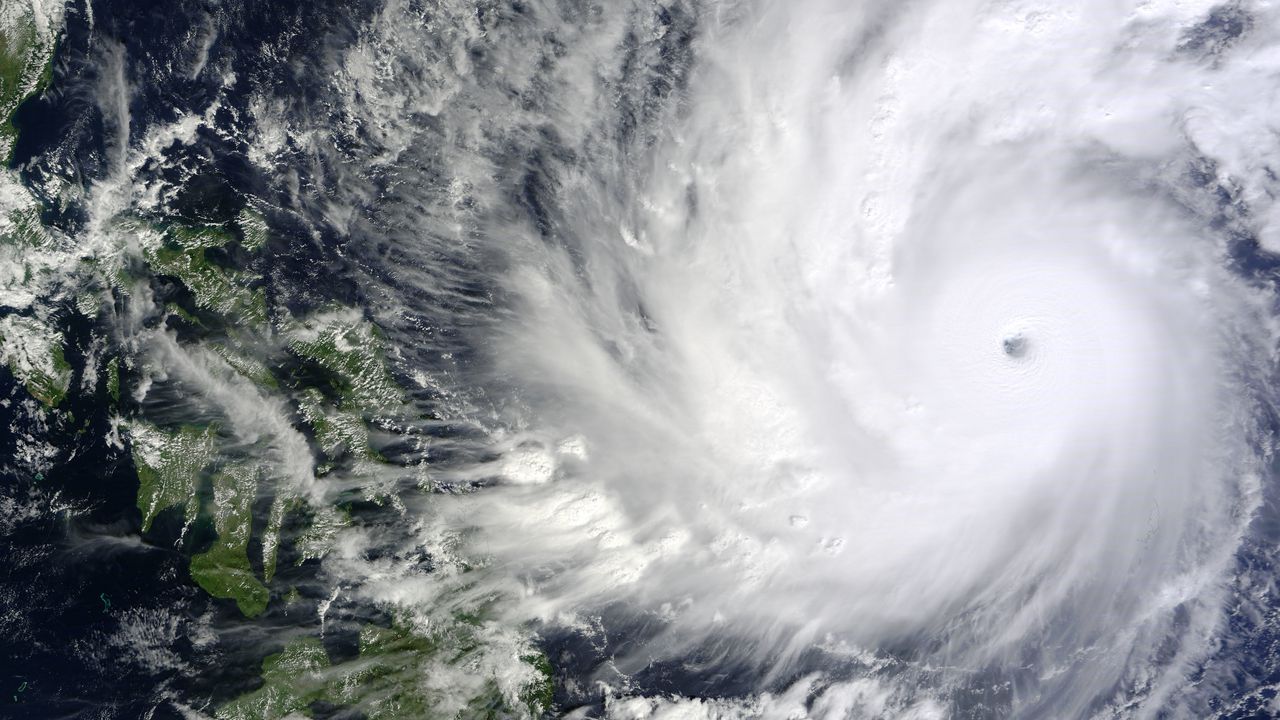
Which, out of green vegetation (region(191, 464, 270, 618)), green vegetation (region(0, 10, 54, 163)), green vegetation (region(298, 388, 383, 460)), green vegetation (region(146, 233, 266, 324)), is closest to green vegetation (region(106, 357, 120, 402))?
green vegetation (region(146, 233, 266, 324))

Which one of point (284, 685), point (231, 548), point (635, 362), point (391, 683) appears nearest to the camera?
point (635, 362)

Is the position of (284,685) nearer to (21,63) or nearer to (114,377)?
(114,377)

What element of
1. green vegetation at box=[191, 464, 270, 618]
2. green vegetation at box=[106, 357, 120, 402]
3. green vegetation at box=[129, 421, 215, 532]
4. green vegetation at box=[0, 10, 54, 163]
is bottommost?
green vegetation at box=[191, 464, 270, 618]

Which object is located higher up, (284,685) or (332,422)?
(332,422)

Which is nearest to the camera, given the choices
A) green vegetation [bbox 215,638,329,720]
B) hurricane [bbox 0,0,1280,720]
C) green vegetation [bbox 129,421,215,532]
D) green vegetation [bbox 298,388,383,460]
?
hurricane [bbox 0,0,1280,720]

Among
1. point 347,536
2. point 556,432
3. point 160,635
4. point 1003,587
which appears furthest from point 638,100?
point 160,635

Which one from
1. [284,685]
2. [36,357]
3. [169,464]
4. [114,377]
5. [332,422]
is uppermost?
[36,357]

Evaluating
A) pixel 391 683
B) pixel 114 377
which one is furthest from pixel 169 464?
pixel 391 683

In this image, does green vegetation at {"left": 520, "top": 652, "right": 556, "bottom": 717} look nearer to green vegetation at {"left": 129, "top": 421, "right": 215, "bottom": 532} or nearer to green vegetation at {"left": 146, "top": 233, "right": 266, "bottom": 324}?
green vegetation at {"left": 129, "top": 421, "right": 215, "bottom": 532}
